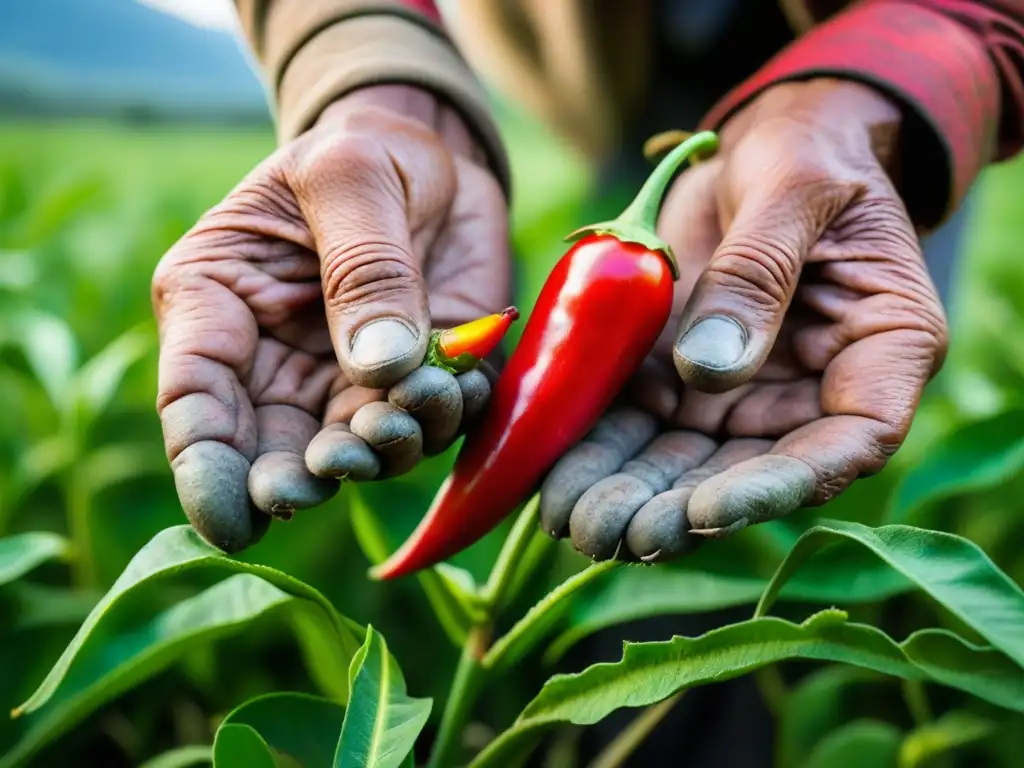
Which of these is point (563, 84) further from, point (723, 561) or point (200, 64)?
point (200, 64)

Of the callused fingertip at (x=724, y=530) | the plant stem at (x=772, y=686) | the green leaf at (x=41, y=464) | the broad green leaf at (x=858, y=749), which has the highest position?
the callused fingertip at (x=724, y=530)

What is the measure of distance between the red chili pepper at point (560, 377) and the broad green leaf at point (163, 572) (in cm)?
14

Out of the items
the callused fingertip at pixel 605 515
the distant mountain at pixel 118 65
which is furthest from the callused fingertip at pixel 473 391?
the distant mountain at pixel 118 65

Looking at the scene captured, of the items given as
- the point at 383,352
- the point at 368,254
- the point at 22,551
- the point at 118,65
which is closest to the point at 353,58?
the point at 368,254

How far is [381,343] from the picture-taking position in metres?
0.67

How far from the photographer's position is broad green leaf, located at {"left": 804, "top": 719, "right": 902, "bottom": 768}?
92cm

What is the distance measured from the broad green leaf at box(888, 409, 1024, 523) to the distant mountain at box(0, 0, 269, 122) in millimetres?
1526

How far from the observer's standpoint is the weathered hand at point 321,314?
661mm

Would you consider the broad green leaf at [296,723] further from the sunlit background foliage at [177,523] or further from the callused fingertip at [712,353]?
the callused fingertip at [712,353]

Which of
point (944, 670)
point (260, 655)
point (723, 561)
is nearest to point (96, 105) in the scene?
point (260, 655)

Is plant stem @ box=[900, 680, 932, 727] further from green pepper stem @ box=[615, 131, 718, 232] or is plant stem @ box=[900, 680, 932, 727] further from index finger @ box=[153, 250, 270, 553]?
index finger @ box=[153, 250, 270, 553]

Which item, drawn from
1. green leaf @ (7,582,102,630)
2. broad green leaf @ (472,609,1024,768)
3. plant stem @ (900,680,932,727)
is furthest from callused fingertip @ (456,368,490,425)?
plant stem @ (900,680,932,727)

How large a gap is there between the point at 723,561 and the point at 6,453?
99cm

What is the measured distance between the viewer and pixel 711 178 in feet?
3.14
